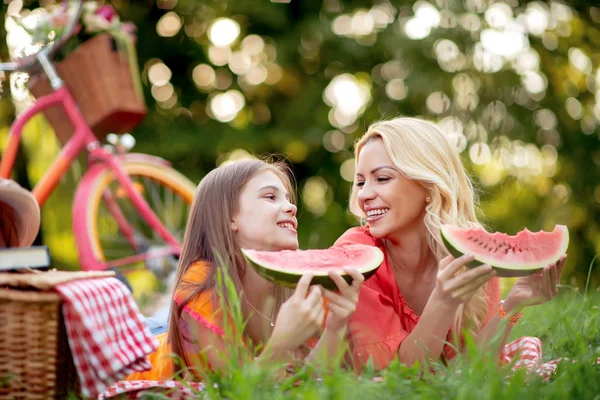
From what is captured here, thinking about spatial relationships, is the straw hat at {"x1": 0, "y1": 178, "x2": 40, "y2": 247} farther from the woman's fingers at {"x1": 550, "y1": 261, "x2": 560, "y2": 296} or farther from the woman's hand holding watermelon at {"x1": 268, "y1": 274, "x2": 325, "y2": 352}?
the woman's fingers at {"x1": 550, "y1": 261, "x2": 560, "y2": 296}

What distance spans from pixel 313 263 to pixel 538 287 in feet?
2.69

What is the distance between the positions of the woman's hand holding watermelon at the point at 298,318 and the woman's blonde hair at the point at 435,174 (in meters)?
0.74

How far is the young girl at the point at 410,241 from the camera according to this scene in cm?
257

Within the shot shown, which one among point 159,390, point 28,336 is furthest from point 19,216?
point 159,390

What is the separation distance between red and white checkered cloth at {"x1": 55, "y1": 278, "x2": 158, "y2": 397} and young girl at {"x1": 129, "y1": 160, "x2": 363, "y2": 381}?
1.40ft

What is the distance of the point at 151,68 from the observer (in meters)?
8.34

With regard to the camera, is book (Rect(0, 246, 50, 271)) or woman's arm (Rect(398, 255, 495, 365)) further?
woman's arm (Rect(398, 255, 495, 365))

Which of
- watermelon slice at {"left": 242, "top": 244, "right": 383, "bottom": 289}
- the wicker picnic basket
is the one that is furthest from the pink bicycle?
the wicker picnic basket

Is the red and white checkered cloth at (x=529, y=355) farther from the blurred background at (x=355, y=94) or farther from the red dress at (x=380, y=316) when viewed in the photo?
the blurred background at (x=355, y=94)

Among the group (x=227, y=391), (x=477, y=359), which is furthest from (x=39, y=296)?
(x=477, y=359)

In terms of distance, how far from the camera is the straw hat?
2119 millimetres

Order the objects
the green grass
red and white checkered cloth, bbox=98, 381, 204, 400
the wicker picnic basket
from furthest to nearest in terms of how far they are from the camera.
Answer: red and white checkered cloth, bbox=98, 381, 204, 400
the wicker picnic basket
the green grass

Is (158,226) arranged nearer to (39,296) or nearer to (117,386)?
(117,386)

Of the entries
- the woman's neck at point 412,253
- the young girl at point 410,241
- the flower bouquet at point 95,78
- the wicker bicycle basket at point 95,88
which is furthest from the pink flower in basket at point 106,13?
the woman's neck at point 412,253
